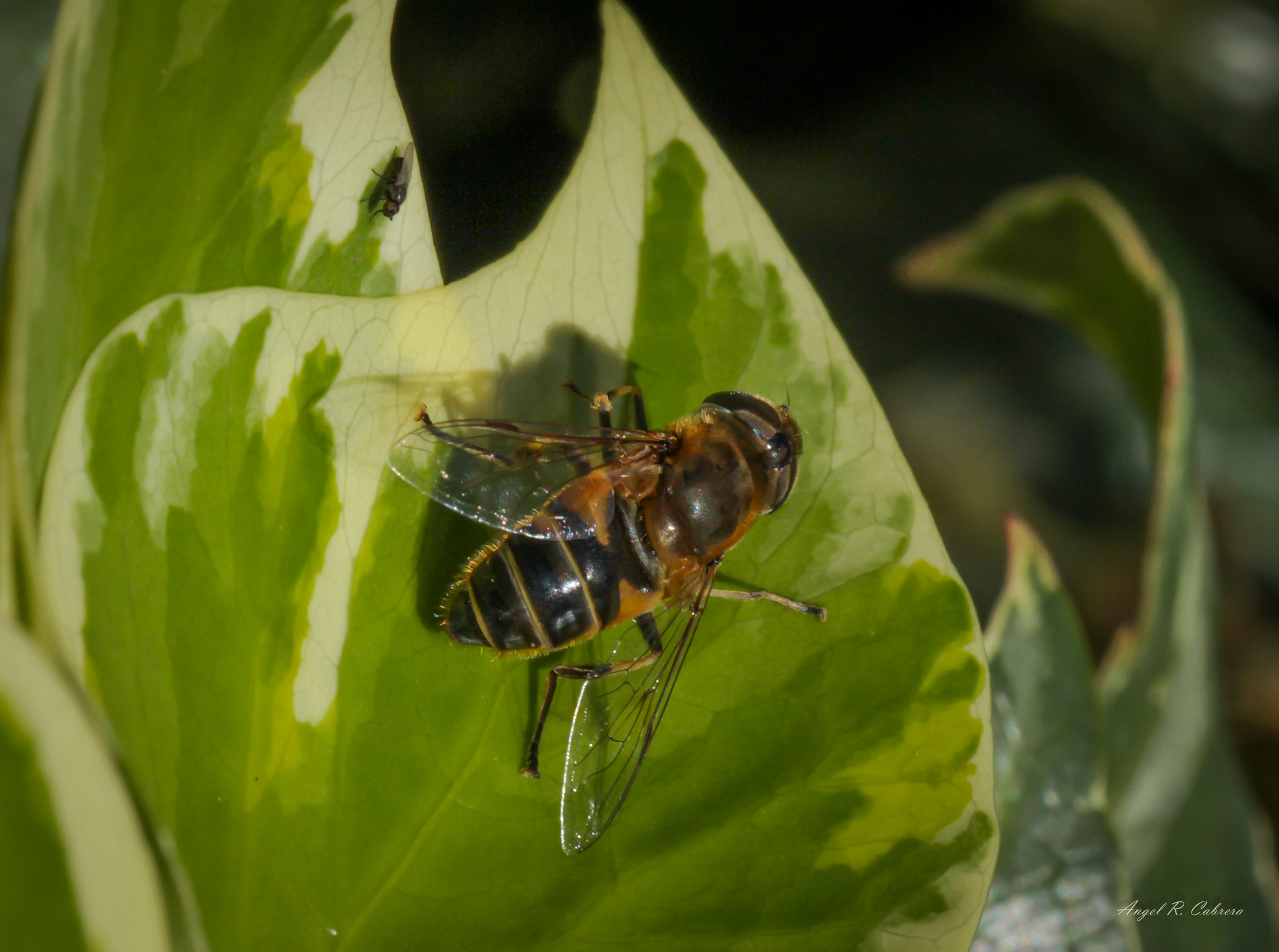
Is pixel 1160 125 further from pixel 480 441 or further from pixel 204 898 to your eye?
pixel 204 898

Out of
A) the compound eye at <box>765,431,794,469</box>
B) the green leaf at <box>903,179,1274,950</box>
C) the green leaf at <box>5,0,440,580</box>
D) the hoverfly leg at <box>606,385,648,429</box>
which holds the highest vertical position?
the green leaf at <box>5,0,440,580</box>

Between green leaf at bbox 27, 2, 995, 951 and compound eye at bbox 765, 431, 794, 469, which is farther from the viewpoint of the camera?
compound eye at bbox 765, 431, 794, 469

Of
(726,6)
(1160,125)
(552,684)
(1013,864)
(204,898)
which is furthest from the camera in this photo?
(1160,125)

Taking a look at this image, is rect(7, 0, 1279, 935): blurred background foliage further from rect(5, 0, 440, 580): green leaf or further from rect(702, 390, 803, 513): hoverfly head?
rect(5, 0, 440, 580): green leaf

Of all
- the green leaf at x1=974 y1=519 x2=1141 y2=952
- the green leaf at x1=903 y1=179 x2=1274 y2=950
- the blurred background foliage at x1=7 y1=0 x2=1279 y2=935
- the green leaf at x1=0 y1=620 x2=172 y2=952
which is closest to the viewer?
the green leaf at x1=0 y1=620 x2=172 y2=952

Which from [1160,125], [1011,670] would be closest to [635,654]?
[1011,670]

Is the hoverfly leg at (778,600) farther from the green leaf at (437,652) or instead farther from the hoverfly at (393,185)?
the hoverfly at (393,185)

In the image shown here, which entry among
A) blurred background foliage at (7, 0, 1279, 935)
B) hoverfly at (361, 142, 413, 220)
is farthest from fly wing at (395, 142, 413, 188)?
blurred background foliage at (7, 0, 1279, 935)
